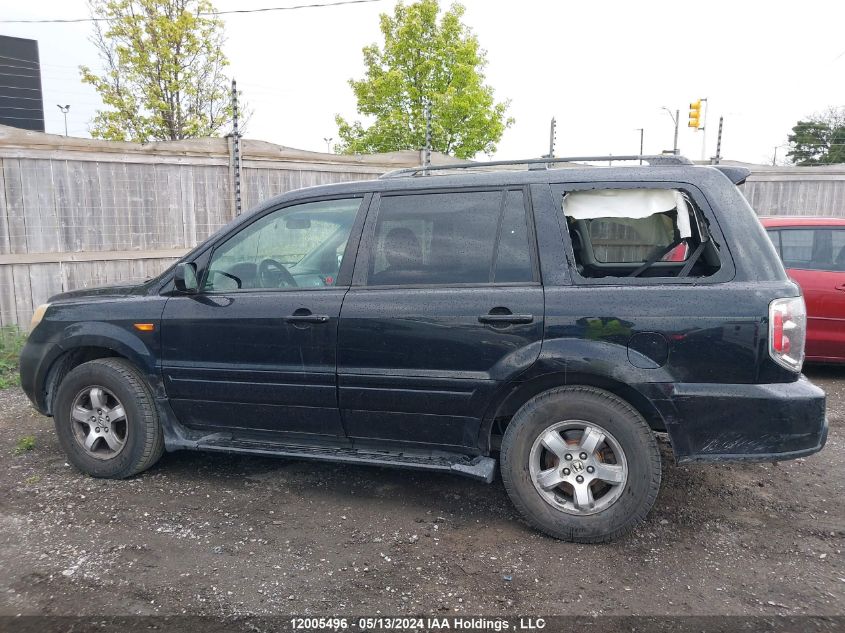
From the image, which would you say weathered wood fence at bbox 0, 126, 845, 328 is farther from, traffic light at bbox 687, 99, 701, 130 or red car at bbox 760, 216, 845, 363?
traffic light at bbox 687, 99, 701, 130

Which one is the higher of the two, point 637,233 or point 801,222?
point 801,222

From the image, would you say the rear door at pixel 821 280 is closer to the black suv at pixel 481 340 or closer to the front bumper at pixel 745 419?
the black suv at pixel 481 340

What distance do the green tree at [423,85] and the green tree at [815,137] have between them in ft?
100

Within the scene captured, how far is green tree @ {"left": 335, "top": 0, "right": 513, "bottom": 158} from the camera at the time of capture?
22572 mm

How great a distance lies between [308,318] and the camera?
3.72 metres

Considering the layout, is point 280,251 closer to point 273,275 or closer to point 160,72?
point 273,275

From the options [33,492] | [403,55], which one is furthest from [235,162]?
[403,55]

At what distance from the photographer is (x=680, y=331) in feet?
10.4

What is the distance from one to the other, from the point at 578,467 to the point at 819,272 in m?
4.66

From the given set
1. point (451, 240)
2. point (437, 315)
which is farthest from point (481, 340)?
point (451, 240)

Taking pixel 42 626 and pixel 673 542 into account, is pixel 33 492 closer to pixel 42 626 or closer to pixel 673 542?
pixel 42 626

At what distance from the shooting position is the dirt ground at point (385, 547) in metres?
2.88

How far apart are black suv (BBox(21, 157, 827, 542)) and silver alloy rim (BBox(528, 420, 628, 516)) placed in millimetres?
11

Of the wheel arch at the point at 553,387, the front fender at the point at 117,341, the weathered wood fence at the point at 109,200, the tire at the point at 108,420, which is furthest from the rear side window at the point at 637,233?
the weathered wood fence at the point at 109,200
